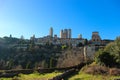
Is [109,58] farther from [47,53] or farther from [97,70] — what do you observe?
[47,53]

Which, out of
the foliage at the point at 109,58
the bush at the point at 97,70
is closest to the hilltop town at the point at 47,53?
the foliage at the point at 109,58

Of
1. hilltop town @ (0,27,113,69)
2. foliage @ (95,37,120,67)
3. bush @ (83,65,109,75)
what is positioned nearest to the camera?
bush @ (83,65,109,75)

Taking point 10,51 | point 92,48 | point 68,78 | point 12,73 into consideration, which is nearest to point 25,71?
point 12,73

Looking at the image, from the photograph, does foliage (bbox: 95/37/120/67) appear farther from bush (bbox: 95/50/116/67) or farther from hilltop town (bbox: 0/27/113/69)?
hilltop town (bbox: 0/27/113/69)

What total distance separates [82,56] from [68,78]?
23.5 metres

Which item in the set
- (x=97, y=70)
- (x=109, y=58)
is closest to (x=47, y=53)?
(x=109, y=58)

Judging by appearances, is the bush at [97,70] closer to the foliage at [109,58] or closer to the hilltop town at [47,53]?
the foliage at [109,58]

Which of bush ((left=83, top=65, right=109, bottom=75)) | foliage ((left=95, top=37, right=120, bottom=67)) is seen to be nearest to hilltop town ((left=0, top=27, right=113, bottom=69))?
foliage ((left=95, top=37, right=120, bottom=67))

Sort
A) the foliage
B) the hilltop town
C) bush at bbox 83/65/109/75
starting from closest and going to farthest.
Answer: bush at bbox 83/65/109/75, the foliage, the hilltop town

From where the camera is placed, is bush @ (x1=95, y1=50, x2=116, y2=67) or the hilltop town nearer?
bush @ (x1=95, y1=50, x2=116, y2=67)

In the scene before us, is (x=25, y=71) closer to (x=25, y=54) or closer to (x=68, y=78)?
(x=68, y=78)

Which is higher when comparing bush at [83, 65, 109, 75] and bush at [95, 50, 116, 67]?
bush at [95, 50, 116, 67]

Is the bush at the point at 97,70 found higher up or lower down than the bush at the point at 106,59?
lower down

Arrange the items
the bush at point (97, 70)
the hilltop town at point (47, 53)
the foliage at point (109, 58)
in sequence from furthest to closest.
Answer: the hilltop town at point (47, 53)
the foliage at point (109, 58)
the bush at point (97, 70)
